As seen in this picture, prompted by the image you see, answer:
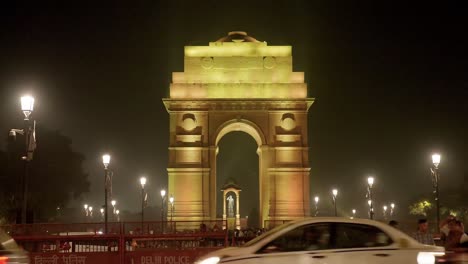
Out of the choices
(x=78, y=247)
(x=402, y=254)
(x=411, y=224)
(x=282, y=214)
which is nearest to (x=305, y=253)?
(x=402, y=254)

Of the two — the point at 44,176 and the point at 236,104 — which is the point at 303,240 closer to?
the point at 236,104

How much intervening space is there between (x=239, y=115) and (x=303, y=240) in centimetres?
3777

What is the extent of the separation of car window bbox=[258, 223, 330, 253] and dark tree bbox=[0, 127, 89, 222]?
43538 mm

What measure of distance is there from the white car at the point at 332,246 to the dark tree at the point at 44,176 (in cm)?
4350

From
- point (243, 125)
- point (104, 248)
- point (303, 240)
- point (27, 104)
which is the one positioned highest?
point (243, 125)

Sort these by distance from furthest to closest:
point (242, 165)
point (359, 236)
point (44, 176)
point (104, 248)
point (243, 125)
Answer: point (242, 165) → point (44, 176) → point (243, 125) → point (104, 248) → point (359, 236)

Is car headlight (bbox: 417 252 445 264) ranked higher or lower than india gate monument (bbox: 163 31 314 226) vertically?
lower

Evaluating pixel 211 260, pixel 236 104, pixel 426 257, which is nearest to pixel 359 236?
pixel 426 257

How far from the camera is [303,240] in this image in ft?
34.4

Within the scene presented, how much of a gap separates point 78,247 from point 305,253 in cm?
1218

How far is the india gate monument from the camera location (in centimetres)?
4753

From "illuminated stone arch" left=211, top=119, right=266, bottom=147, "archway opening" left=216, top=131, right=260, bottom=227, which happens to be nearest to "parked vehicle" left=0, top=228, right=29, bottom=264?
"illuminated stone arch" left=211, top=119, right=266, bottom=147

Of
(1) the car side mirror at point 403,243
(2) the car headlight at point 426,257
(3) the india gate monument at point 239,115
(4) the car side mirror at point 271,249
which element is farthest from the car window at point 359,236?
(3) the india gate monument at point 239,115

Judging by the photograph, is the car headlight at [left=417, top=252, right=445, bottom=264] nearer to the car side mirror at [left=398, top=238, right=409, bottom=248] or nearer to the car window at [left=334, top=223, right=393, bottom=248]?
the car side mirror at [left=398, top=238, right=409, bottom=248]
